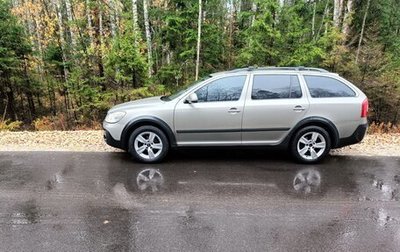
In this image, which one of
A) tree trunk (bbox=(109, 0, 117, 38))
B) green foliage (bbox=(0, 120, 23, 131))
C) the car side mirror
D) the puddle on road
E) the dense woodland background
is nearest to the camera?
the puddle on road

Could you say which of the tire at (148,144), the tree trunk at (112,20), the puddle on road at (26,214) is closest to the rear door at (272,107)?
the tire at (148,144)

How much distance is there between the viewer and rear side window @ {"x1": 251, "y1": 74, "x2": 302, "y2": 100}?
7.06 meters

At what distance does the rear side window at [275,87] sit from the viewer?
7.06 meters

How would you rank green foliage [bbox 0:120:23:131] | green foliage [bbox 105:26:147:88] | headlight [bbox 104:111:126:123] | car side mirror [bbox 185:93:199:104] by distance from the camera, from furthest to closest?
green foliage [bbox 105:26:147:88], green foliage [bbox 0:120:23:131], headlight [bbox 104:111:126:123], car side mirror [bbox 185:93:199:104]

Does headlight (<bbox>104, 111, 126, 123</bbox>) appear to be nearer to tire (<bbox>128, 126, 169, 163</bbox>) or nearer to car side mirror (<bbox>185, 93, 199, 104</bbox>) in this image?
tire (<bbox>128, 126, 169, 163</bbox>)

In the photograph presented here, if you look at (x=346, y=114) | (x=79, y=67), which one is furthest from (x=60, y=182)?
(x=79, y=67)

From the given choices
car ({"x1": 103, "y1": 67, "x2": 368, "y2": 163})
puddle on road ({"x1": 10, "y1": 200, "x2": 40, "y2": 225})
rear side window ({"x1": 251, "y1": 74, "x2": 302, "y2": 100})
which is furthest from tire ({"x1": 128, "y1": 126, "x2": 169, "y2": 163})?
puddle on road ({"x1": 10, "y1": 200, "x2": 40, "y2": 225})

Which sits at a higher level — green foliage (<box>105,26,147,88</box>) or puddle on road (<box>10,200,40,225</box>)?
green foliage (<box>105,26,147,88</box>)

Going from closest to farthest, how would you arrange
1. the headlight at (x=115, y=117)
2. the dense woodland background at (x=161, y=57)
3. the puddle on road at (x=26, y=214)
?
the puddle on road at (x=26, y=214), the headlight at (x=115, y=117), the dense woodland background at (x=161, y=57)

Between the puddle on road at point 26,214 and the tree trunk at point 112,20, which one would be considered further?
the tree trunk at point 112,20

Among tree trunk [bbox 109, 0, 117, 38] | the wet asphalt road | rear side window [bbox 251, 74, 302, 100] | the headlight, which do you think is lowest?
the wet asphalt road

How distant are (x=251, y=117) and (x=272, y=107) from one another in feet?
1.44

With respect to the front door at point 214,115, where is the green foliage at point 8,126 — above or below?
below

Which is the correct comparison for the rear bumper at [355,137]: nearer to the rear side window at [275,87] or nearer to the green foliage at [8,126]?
the rear side window at [275,87]
